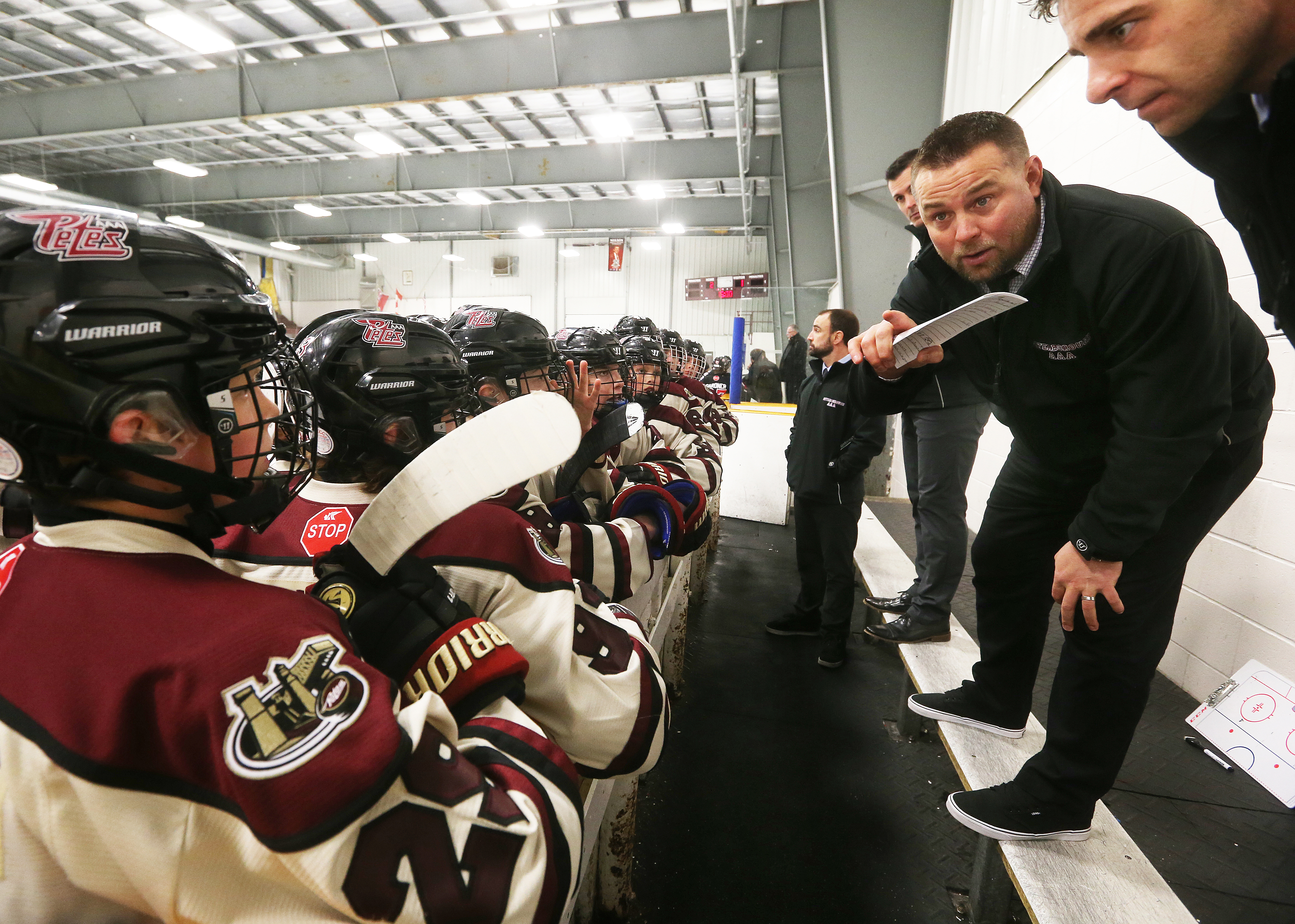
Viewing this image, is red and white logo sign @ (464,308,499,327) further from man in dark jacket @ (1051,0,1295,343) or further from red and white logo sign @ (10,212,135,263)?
man in dark jacket @ (1051,0,1295,343)

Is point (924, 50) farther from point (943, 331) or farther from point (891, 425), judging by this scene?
point (943, 331)

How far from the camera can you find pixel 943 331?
1.43m

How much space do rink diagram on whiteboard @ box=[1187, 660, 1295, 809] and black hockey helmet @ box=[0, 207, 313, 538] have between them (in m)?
3.38

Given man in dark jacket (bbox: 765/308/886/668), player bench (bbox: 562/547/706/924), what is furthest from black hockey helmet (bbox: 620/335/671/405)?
player bench (bbox: 562/547/706/924)

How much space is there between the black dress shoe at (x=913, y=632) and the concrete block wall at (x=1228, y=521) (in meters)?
1.16

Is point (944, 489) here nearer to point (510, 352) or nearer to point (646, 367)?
point (646, 367)

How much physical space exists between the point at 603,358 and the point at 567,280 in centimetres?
1787

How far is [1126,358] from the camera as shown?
4.45 feet

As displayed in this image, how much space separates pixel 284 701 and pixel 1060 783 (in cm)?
184

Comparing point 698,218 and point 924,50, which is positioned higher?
point 698,218

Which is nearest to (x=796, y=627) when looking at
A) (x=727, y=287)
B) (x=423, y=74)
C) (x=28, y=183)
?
(x=423, y=74)

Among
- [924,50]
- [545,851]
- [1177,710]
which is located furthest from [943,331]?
[924,50]

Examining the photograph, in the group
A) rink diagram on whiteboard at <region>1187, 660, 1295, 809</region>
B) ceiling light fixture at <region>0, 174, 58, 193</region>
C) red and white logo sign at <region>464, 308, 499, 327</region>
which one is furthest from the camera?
ceiling light fixture at <region>0, 174, 58, 193</region>

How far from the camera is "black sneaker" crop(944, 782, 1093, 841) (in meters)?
1.58
